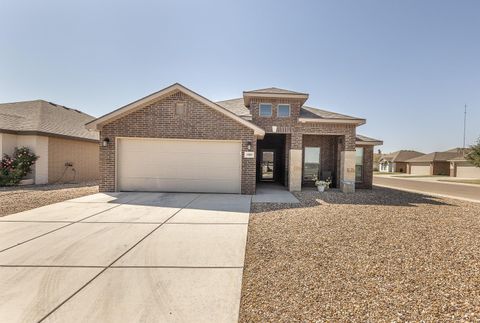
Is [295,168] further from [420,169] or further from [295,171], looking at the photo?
[420,169]

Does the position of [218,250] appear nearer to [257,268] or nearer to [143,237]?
[257,268]

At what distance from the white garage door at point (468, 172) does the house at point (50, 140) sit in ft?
143

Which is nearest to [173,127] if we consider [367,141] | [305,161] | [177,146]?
[177,146]

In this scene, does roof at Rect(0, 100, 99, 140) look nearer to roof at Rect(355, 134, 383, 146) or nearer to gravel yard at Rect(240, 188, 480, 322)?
gravel yard at Rect(240, 188, 480, 322)

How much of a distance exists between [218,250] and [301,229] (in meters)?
2.32

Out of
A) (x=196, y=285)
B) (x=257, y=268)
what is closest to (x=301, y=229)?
(x=257, y=268)

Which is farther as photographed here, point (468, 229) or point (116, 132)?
point (116, 132)

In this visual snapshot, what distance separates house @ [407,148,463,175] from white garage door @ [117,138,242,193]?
4227cm

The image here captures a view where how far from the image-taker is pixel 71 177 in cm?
1528

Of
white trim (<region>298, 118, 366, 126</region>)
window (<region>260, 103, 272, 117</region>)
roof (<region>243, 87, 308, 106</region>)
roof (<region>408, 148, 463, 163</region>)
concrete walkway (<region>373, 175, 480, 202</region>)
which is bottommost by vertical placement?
concrete walkway (<region>373, 175, 480, 202</region>)

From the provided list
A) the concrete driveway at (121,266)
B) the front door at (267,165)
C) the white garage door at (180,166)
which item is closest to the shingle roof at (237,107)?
the white garage door at (180,166)

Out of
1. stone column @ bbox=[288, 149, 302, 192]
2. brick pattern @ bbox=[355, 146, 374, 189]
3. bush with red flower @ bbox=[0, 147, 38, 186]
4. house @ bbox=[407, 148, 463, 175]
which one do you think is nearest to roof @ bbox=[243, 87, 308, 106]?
stone column @ bbox=[288, 149, 302, 192]

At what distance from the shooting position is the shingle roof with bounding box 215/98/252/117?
42.8 ft

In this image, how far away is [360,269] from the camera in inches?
144
